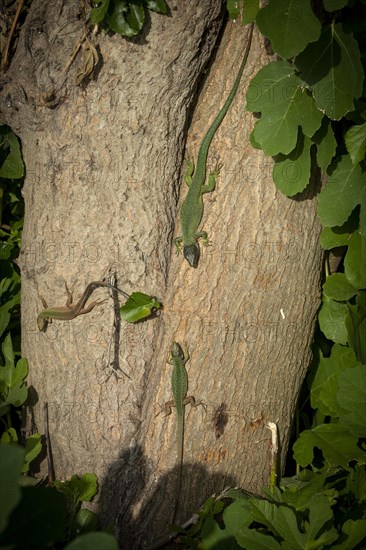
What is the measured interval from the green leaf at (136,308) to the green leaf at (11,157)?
0.93 metres

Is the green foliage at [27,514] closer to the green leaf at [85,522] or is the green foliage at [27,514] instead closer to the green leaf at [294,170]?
the green leaf at [85,522]

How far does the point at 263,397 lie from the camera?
2627mm

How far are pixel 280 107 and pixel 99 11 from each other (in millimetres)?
881

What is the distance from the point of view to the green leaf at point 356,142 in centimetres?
239

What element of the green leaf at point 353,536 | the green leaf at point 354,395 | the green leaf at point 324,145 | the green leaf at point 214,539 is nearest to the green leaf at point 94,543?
the green leaf at point 214,539

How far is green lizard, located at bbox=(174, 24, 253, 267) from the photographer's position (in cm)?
242

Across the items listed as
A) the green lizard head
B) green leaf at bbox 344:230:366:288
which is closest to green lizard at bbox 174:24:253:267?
the green lizard head

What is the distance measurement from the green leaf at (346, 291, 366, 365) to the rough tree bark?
237mm

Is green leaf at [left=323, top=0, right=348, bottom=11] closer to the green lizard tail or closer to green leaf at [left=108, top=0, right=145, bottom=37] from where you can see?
the green lizard tail

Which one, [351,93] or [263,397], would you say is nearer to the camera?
[351,93]

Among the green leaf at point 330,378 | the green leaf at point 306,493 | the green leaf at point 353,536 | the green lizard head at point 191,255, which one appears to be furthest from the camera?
the green leaf at point 330,378

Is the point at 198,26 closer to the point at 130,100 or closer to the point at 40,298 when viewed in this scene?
the point at 130,100

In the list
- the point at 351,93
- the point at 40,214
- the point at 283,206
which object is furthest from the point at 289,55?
the point at 40,214

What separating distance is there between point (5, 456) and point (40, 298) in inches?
58.9
